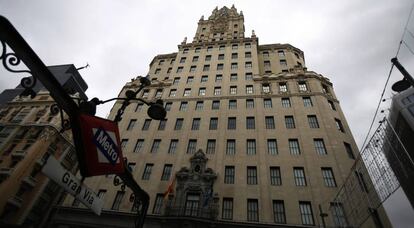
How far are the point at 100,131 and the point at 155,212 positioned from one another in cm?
1767

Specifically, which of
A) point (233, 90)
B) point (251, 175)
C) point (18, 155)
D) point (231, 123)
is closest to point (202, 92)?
point (233, 90)

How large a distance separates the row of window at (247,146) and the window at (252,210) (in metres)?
5.04

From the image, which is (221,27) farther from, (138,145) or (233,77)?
(138,145)

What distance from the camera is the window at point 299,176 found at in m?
19.7

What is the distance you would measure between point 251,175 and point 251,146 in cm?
338

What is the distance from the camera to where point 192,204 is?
67.1ft

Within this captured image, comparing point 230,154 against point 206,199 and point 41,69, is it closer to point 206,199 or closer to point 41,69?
point 206,199

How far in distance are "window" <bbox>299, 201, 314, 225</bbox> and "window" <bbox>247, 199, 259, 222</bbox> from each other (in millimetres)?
3472

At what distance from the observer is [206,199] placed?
63.6 ft

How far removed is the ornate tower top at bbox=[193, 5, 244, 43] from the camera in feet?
147

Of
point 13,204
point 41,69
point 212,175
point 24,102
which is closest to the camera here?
point 41,69

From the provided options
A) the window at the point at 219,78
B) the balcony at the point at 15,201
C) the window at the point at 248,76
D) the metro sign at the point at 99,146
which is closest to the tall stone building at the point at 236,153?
the window at the point at 219,78

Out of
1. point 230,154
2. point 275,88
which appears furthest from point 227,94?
point 230,154

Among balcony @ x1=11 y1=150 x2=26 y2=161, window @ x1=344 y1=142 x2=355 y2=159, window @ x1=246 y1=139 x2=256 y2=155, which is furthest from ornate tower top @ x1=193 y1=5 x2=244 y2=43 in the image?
balcony @ x1=11 y1=150 x2=26 y2=161
